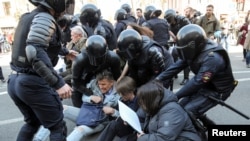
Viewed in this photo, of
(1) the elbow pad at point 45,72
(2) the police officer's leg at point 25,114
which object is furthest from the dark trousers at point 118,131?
(1) the elbow pad at point 45,72

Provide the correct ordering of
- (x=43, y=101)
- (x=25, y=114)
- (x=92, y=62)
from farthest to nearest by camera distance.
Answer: (x=92, y=62) → (x=25, y=114) → (x=43, y=101)

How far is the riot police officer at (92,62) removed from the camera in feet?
11.9

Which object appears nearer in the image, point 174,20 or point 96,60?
point 96,60

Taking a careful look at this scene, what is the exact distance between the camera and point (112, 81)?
3.93 m

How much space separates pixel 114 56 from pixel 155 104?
57.5 inches

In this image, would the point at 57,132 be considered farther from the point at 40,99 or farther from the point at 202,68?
the point at 202,68

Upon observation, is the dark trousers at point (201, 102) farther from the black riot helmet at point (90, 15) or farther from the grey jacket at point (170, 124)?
the black riot helmet at point (90, 15)

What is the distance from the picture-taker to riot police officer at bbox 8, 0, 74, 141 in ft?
7.63

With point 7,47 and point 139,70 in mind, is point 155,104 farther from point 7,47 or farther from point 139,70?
point 7,47

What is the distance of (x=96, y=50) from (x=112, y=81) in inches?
20.7

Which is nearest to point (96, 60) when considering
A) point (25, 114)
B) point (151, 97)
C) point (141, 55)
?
point (141, 55)

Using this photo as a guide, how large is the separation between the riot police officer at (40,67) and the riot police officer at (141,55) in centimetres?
100

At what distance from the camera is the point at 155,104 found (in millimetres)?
2459

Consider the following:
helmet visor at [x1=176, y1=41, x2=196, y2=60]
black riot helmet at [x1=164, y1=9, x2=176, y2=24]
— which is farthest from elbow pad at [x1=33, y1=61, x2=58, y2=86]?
black riot helmet at [x1=164, y1=9, x2=176, y2=24]
